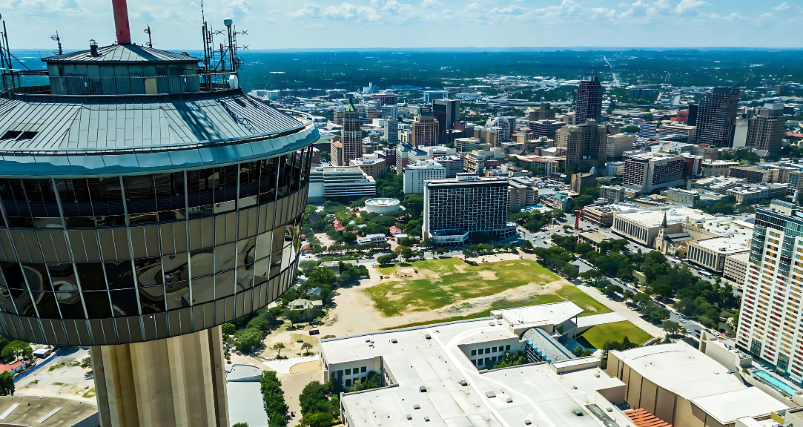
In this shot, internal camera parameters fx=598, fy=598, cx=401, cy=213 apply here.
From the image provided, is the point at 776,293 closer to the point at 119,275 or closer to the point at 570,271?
the point at 570,271

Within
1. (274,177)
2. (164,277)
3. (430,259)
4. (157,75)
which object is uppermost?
(157,75)

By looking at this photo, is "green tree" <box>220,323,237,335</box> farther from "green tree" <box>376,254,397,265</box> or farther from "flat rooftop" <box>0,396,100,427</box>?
"green tree" <box>376,254,397,265</box>

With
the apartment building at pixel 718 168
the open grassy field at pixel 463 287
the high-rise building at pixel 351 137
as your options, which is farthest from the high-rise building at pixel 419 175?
the apartment building at pixel 718 168

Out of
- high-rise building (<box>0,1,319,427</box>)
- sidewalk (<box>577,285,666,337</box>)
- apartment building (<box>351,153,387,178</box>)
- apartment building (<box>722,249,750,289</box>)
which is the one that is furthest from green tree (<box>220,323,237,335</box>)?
apartment building (<box>351,153,387,178</box>)

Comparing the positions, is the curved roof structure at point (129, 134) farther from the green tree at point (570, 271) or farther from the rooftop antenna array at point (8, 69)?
the green tree at point (570, 271)

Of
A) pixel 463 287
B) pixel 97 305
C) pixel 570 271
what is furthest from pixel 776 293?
pixel 97 305

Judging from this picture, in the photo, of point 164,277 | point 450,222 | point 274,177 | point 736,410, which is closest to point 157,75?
point 274,177

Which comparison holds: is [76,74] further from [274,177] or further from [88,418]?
[88,418]
